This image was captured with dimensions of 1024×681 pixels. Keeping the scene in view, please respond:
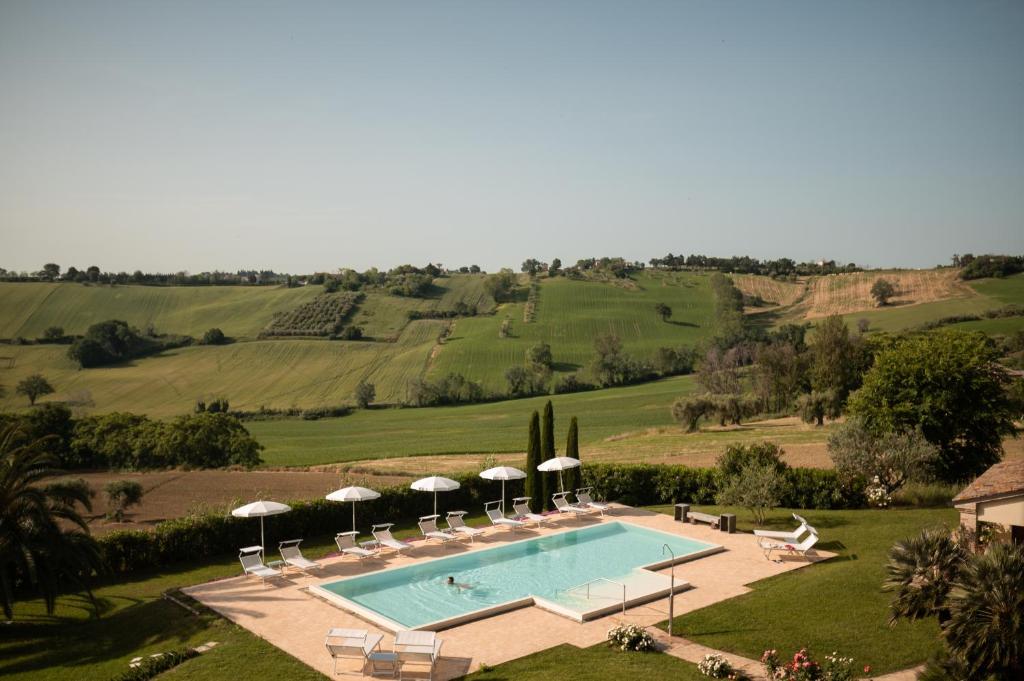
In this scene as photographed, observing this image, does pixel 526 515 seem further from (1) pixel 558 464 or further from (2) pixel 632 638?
(2) pixel 632 638

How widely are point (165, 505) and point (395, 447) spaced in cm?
2050

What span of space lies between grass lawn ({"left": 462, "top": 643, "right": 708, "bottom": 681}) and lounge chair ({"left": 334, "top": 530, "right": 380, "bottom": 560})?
326 inches

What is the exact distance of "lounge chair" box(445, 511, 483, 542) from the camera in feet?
75.0

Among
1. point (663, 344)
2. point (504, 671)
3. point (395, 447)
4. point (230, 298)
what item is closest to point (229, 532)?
point (504, 671)

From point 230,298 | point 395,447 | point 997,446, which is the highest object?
point 230,298

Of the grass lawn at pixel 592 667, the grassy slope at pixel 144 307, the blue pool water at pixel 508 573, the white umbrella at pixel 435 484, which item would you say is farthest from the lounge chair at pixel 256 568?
the grassy slope at pixel 144 307

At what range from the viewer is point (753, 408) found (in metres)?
54.3

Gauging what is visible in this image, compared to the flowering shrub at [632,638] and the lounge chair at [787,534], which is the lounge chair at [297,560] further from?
the lounge chair at [787,534]

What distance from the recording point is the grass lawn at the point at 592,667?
482 inches

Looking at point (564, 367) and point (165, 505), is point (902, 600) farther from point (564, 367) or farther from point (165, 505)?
point (564, 367)

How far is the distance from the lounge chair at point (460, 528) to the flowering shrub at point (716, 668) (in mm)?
11367

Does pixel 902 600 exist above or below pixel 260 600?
above

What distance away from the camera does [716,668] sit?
12086 mm

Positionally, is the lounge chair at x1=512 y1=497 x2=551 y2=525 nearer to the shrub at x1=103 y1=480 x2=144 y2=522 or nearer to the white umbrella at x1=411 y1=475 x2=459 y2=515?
the white umbrella at x1=411 y1=475 x2=459 y2=515
